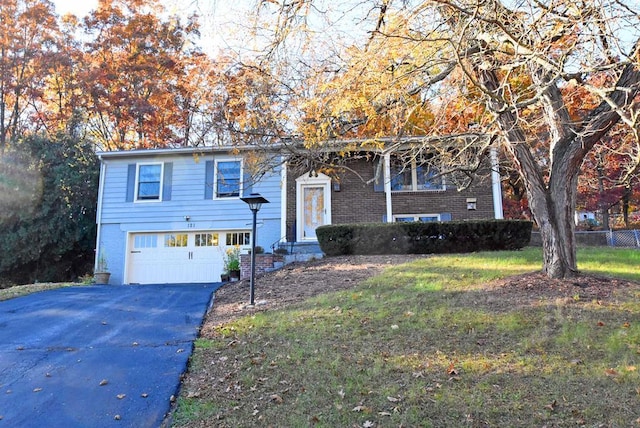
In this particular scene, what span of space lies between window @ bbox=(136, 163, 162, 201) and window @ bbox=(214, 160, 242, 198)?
80.6 inches

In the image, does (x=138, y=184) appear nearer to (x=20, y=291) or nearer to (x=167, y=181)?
(x=167, y=181)

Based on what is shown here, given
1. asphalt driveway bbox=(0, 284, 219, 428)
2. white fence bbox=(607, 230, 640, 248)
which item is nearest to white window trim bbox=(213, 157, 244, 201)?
asphalt driveway bbox=(0, 284, 219, 428)

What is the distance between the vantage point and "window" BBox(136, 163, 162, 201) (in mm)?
14086

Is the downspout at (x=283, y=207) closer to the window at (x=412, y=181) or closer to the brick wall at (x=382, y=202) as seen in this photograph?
the brick wall at (x=382, y=202)

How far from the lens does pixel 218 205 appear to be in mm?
13711

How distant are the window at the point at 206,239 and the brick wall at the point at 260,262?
2462mm

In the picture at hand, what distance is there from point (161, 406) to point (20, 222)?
48.8ft

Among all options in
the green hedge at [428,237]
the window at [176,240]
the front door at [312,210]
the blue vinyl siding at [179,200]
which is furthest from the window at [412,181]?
the window at [176,240]

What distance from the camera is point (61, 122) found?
20281 mm

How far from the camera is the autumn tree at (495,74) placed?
4.80 m

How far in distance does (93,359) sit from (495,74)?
7.40 m

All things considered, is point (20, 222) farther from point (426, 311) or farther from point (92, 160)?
point (426, 311)

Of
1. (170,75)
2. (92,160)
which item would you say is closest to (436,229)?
(92,160)

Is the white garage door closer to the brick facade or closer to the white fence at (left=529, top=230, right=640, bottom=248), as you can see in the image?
the brick facade
